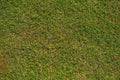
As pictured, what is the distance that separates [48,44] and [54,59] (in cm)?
26

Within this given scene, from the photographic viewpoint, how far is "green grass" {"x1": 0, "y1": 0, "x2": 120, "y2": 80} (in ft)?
15.0

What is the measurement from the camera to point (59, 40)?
15.2 feet

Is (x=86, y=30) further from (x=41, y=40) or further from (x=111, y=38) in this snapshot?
(x=41, y=40)

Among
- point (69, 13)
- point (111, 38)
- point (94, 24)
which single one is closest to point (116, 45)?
point (111, 38)

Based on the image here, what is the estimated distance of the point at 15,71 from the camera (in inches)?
179

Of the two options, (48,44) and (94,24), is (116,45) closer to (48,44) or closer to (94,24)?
(94,24)

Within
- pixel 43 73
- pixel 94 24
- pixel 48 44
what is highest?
pixel 94 24

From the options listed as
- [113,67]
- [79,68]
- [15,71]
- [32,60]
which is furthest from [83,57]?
[15,71]

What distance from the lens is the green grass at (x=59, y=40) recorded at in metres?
4.57

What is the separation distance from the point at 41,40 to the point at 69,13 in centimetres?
62

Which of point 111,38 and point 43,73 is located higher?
point 111,38

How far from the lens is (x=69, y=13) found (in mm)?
4676

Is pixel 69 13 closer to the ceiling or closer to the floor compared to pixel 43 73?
closer to the ceiling

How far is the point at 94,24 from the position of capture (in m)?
4.67
